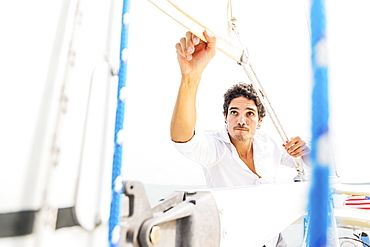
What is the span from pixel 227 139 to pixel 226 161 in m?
0.10

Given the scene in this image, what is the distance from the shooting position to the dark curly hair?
1.34 meters

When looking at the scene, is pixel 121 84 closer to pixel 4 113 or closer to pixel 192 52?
pixel 4 113

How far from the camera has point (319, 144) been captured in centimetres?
23

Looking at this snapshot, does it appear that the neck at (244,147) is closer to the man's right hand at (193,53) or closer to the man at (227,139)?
the man at (227,139)

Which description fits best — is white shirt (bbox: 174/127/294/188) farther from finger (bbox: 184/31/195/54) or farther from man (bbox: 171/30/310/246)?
finger (bbox: 184/31/195/54)

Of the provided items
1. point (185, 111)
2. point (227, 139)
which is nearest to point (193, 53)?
point (185, 111)

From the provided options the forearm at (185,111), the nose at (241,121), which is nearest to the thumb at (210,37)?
the forearm at (185,111)

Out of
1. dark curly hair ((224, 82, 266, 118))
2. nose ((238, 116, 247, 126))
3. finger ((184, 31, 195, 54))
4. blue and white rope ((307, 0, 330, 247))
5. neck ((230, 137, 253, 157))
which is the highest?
dark curly hair ((224, 82, 266, 118))

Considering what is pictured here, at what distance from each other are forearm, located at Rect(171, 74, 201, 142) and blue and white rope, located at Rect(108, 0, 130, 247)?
0.60m

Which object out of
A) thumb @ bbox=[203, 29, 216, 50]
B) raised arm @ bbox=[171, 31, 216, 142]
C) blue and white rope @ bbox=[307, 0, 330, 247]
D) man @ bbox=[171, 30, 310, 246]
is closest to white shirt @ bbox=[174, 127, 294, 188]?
man @ bbox=[171, 30, 310, 246]

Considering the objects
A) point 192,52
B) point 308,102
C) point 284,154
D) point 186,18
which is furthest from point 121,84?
point 284,154

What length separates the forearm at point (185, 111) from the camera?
33.4 inches

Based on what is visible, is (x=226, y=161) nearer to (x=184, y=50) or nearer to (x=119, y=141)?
(x=184, y=50)

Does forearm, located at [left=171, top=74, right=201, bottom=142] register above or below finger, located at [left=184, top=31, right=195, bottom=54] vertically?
below
